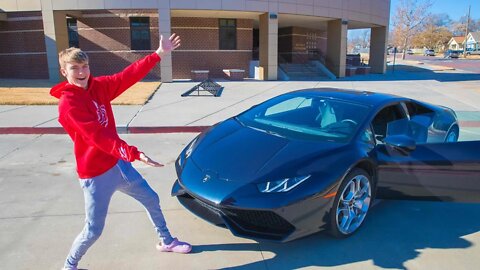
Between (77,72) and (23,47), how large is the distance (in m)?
22.5

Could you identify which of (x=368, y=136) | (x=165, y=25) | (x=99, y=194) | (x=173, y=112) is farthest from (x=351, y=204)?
(x=165, y=25)

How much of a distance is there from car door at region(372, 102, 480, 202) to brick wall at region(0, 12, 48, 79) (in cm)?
2193

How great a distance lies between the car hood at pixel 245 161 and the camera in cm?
299

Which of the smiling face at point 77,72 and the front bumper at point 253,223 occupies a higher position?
the smiling face at point 77,72

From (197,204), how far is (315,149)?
44.5 inches

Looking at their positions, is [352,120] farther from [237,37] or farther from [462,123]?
[237,37]

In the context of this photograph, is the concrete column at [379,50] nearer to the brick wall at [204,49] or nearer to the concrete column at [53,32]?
the brick wall at [204,49]

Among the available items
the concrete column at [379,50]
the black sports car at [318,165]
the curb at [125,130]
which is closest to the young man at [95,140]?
the black sports car at [318,165]

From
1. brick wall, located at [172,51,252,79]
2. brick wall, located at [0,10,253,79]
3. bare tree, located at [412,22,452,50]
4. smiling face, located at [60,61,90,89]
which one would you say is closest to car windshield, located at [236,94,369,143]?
smiling face, located at [60,61,90,89]

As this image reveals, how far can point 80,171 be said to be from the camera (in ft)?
8.15

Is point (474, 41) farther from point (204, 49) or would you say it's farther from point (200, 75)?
point (200, 75)

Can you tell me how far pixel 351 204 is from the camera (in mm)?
3350

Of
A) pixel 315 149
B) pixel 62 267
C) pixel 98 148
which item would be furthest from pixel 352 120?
pixel 62 267

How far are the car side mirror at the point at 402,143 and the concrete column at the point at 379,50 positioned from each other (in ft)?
84.4
